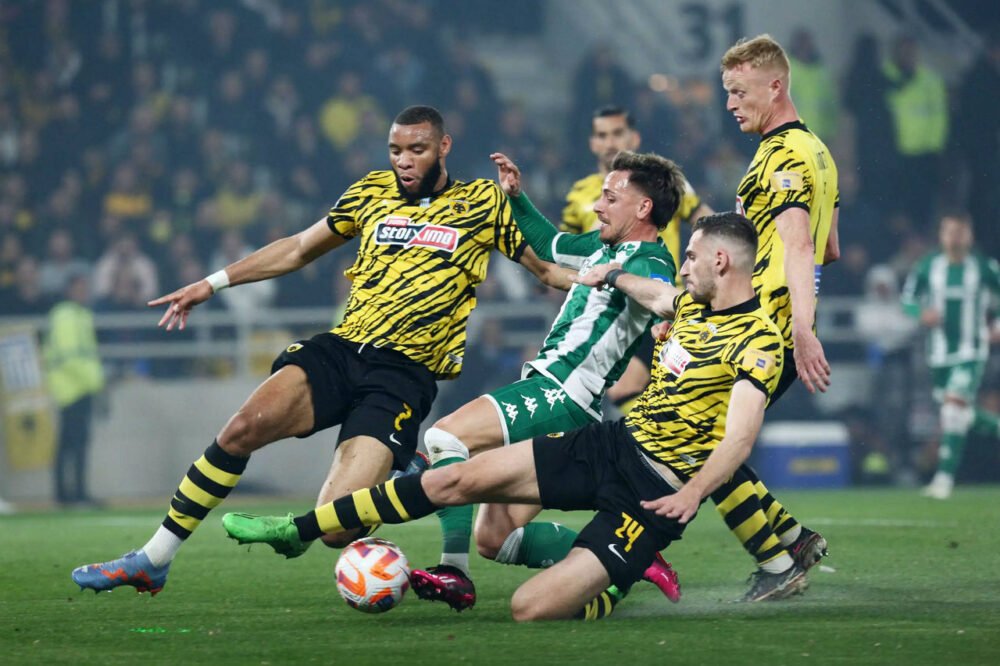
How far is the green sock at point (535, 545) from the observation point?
21.2 ft

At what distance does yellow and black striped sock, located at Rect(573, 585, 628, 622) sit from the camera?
5.62 meters

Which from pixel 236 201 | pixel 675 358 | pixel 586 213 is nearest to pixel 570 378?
pixel 675 358

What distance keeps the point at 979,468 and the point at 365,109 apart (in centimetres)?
752

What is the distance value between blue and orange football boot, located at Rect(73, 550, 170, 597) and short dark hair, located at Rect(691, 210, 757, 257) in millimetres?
2557

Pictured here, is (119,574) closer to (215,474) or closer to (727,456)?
(215,474)

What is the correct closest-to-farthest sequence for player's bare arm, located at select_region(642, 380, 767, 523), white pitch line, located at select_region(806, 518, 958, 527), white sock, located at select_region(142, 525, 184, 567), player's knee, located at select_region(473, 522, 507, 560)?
player's bare arm, located at select_region(642, 380, 767, 523), white sock, located at select_region(142, 525, 184, 567), player's knee, located at select_region(473, 522, 507, 560), white pitch line, located at select_region(806, 518, 958, 527)

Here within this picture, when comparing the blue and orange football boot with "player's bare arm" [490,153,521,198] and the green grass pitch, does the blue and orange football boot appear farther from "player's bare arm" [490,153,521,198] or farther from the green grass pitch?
"player's bare arm" [490,153,521,198]

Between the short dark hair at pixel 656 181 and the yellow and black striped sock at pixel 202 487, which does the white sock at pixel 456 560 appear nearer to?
the yellow and black striped sock at pixel 202 487

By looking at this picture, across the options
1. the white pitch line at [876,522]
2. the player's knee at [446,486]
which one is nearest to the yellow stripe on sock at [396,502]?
the player's knee at [446,486]

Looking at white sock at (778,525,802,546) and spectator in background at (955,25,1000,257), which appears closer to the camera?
white sock at (778,525,802,546)

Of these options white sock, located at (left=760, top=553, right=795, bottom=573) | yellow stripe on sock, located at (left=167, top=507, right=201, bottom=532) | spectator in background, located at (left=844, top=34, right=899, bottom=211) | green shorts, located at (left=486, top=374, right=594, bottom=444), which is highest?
spectator in background, located at (left=844, top=34, right=899, bottom=211)

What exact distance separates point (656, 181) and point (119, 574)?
2729 mm

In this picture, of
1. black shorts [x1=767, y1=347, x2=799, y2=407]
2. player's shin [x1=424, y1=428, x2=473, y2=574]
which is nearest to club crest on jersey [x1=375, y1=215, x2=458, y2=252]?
player's shin [x1=424, y1=428, x2=473, y2=574]

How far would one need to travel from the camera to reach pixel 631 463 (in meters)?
5.69
